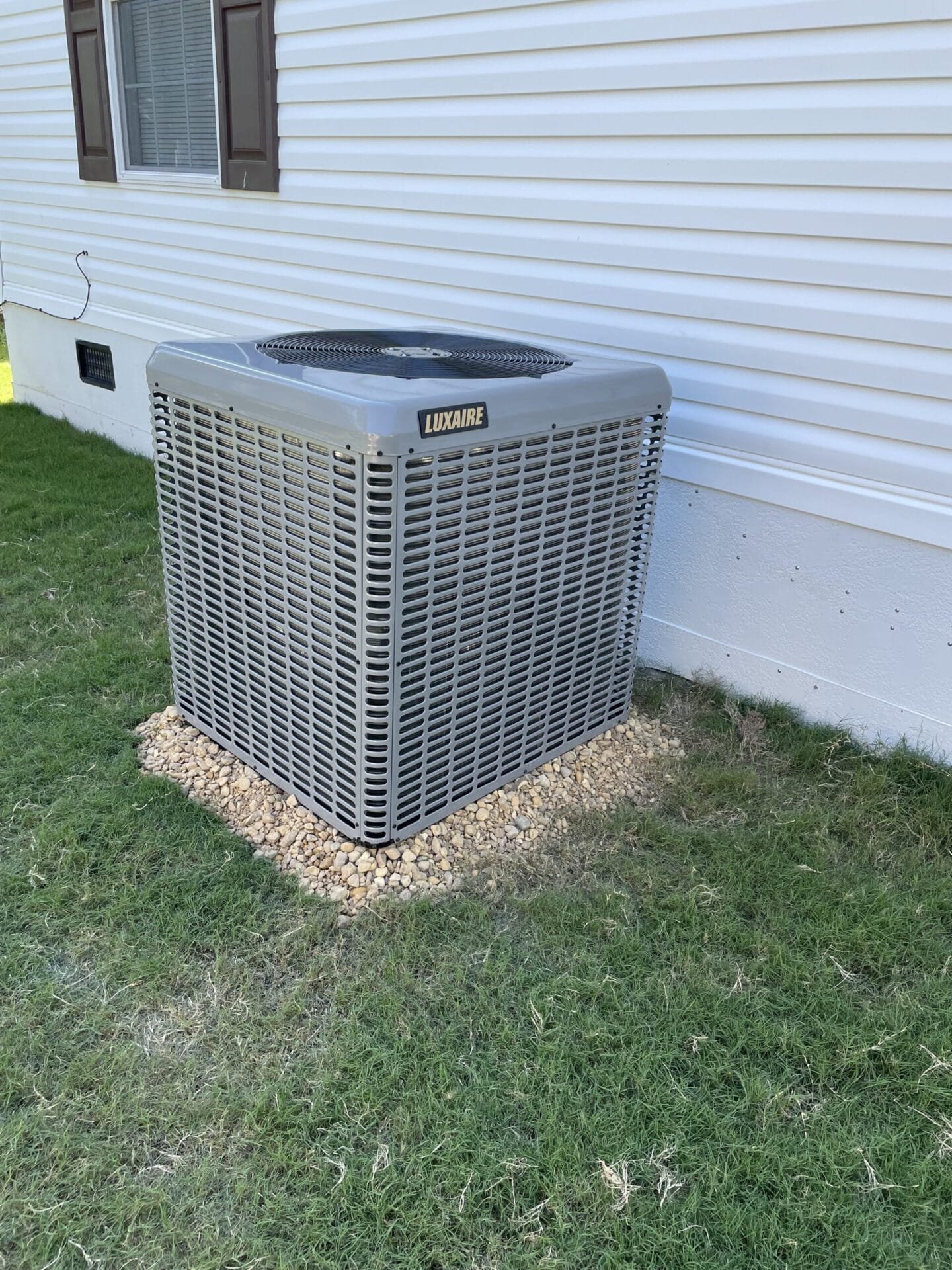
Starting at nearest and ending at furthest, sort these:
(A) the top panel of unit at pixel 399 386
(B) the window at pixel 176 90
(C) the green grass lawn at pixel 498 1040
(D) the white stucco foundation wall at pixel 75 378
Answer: (C) the green grass lawn at pixel 498 1040, (A) the top panel of unit at pixel 399 386, (B) the window at pixel 176 90, (D) the white stucco foundation wall at pixel 75 378

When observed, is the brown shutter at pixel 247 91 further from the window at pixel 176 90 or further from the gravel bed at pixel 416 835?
the gravel bed at pixel 416 835

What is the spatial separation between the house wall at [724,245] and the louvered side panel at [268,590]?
150 centimetres

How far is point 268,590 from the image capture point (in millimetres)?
2309

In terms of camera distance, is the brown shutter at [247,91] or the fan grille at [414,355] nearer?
the fan grille at [414,355]

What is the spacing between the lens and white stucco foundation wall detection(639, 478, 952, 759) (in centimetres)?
271

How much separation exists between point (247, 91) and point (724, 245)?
9.24 ft

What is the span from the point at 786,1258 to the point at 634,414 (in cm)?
191

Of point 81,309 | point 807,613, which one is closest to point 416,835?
point 807,613

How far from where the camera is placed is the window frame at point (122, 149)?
485 cm

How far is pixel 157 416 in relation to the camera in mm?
2482

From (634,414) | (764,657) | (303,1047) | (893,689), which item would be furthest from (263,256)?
(303,1047)

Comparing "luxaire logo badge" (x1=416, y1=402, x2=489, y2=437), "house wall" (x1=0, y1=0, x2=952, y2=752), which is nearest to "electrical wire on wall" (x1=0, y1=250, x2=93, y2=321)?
"house wall" (x1=0, y1=0, x2=952, y2=752)

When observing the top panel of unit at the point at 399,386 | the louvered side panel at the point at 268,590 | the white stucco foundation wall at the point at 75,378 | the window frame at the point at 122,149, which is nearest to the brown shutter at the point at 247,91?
the window frame at the point at 122,149

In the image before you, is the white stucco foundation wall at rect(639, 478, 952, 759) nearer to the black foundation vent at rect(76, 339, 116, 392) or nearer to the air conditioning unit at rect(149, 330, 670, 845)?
the air conditioning unit at rect(149, 330, 670, 845)
